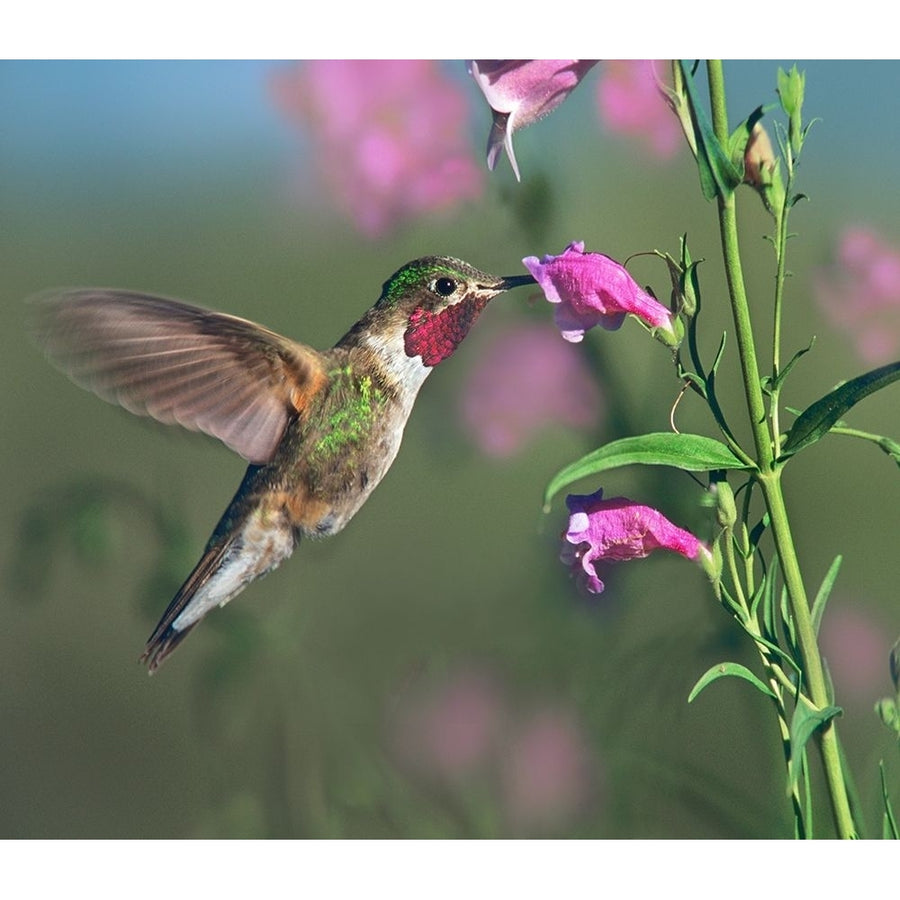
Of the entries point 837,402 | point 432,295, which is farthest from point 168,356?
point 837,402

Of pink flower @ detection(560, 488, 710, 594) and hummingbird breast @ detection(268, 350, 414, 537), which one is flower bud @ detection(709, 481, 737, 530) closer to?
pink flower @ detection(560, 488, 710, 594)

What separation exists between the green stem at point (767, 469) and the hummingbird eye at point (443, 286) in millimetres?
344

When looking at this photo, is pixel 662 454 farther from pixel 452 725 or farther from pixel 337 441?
pixel 452 725

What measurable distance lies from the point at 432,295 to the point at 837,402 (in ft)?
1.71

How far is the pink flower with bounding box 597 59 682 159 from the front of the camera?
5.21 ft

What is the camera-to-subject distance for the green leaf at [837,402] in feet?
4.53

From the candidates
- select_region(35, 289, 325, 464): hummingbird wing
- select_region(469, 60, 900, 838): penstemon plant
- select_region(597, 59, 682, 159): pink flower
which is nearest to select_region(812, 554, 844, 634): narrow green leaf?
select_region(469, 60, 900, 838): penstemon plant

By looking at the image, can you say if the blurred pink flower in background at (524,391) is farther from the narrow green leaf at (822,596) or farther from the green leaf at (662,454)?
the narrow green leaf at (822,596)

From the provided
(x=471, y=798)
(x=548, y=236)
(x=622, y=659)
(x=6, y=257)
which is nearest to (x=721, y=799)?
(x=622, y=659)

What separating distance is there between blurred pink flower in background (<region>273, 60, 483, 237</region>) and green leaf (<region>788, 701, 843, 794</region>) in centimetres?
82

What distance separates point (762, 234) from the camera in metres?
1.60

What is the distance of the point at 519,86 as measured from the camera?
5.02 ft

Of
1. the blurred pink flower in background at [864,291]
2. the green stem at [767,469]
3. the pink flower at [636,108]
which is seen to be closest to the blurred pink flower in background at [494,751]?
the green stem at [767,469]
